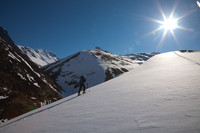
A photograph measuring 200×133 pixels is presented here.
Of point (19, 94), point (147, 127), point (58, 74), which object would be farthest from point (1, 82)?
point (58, 74)

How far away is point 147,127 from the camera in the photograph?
7.00 feet

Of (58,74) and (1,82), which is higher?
(58,74)

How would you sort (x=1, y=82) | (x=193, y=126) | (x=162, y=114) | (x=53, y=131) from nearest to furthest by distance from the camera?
(x=193, y=126) < (x=162, y=114) < (x=53, y=131) < (x=1, y=82)

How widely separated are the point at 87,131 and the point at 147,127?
1605mm

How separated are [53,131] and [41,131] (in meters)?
0.53

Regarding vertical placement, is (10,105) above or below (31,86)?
below

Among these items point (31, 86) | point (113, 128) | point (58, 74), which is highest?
point (58, 74)

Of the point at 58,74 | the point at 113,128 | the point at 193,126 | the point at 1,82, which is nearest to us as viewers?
the point at 193,126

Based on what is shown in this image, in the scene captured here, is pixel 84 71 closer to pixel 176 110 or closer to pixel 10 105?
pixel 10 105

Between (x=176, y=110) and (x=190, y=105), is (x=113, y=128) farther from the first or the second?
(x=190, y=105)

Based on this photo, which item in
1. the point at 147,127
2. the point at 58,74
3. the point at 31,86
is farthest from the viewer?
the point at 58,74

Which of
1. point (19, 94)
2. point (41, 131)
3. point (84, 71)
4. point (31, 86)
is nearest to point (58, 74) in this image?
point (84, 71)

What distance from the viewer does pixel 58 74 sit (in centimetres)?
4953

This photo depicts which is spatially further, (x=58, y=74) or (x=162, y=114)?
(x=58, y=74)
